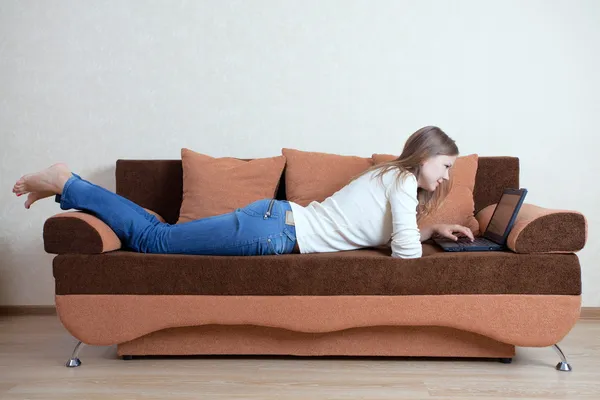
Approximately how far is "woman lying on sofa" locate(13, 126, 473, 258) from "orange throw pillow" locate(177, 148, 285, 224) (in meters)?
0.38

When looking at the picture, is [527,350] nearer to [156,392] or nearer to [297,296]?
[297,296]

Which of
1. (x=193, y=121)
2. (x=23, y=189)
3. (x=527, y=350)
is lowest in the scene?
(x=527, y=350)

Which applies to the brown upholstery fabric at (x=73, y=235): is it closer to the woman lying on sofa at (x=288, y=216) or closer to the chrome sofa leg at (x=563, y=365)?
the woman lying on sofa at (x=288, y=216)

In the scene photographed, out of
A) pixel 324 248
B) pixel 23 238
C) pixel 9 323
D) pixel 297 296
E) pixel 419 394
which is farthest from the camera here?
pixel 23 238

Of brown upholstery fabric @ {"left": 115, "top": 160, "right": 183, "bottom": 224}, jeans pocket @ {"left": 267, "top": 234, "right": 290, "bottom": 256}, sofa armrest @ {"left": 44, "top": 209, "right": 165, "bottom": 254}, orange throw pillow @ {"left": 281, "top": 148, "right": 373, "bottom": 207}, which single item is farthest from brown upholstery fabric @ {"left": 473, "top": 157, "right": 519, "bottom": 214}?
sofa armrest @ {"left": 44, "top": 209, "right": 165, "bottom": 254}

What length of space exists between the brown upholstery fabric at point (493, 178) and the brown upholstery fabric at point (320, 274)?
2.34 ft

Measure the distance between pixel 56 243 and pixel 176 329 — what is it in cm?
57

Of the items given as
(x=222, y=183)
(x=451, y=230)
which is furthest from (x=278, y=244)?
(x=451, y=230)

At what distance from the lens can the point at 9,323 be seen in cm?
317

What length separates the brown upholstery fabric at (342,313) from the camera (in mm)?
2277

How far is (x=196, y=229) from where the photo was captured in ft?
8.03

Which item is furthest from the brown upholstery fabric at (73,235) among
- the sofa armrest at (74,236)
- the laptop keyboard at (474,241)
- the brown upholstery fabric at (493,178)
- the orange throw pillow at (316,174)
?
the brown upholstery fabric at (493,178)

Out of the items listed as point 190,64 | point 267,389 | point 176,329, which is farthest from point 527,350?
point 190,64

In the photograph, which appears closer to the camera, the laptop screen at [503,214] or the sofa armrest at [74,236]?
the sofa armrest at [74,236]
